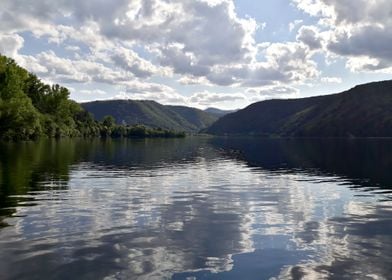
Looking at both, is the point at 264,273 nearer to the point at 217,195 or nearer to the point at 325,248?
the point at 325,248

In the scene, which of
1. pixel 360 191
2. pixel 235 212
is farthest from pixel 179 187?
pixel 360 191

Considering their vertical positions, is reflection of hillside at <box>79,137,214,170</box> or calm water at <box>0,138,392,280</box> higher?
reflection of hillside at <box>79,137,214,170</box>

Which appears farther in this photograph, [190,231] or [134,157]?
[134,157]

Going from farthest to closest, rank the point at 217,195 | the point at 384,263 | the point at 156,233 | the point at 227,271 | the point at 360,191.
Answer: the point at 360,191
the point at 217,195
the point at 156,233
the point at 384,263
the point at 227,271

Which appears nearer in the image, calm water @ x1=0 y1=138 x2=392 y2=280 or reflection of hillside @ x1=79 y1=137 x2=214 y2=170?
calm water @ x1=0 y1=138 x2=392 y2=280

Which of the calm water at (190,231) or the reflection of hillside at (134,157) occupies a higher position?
the reflection of hillside at (134,157)

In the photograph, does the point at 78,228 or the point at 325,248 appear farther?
the point at 78,228

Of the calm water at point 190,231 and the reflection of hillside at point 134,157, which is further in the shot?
the reflection of hillside at point 134,157

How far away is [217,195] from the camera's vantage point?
41.2 m

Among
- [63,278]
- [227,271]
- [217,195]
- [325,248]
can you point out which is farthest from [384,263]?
[217,195]

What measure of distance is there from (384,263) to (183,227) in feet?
38.3

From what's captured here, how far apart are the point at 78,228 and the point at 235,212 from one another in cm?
1184

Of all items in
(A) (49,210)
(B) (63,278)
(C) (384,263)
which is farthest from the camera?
(A) (49,210)

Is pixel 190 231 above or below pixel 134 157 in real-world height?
below
